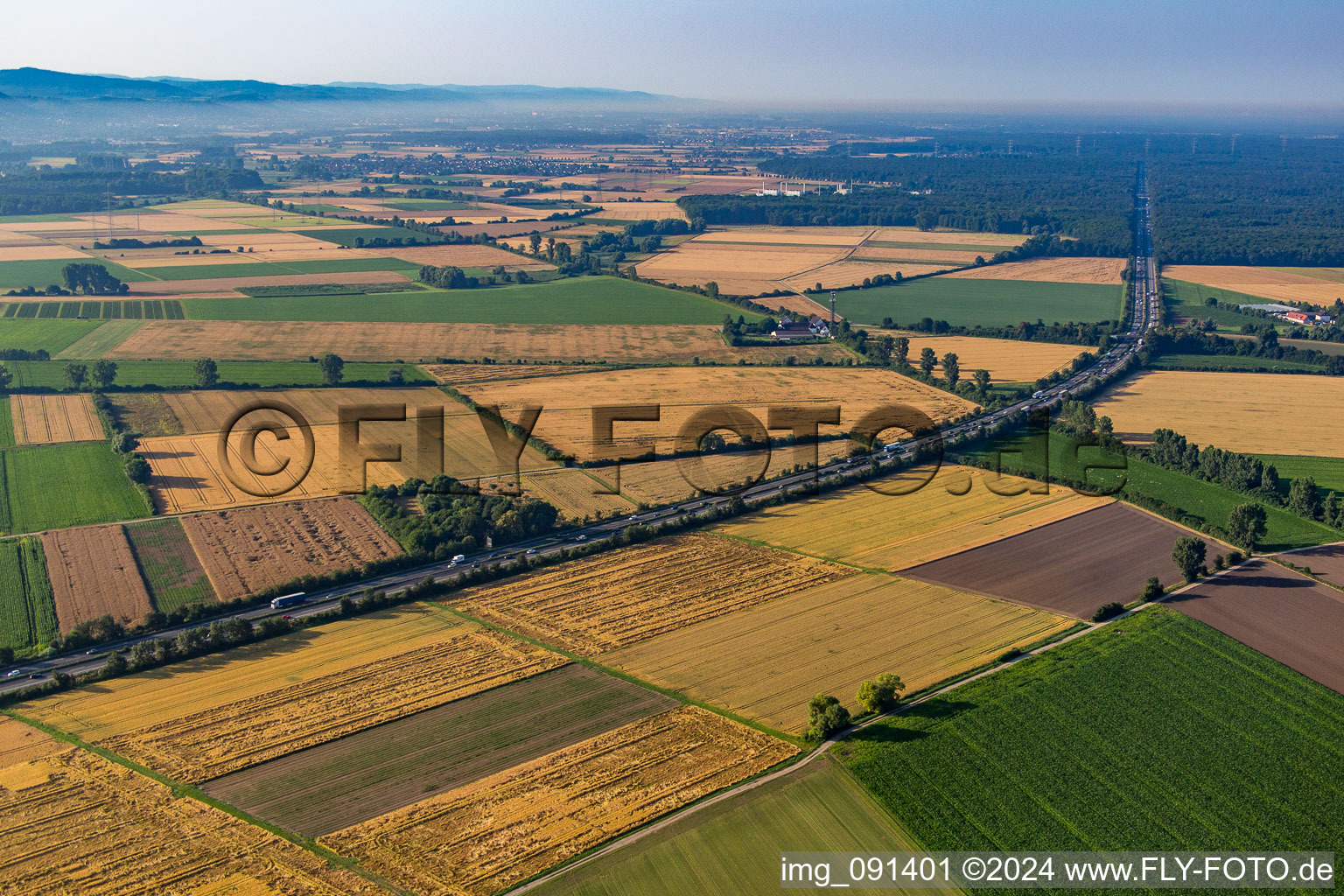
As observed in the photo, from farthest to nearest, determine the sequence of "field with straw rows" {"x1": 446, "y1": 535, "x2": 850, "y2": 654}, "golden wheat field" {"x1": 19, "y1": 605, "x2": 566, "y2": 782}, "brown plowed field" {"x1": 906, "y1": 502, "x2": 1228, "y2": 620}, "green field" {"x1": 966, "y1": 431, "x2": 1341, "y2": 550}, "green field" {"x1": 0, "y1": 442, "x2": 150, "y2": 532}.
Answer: "green field" {"x1": 966, "y1": 431, "x2": 1341, "y2": 550}
"green field" {"x1": 0, "y1": 442, "x2": 150, "y2": 532}
"brown plowed field" {"x1": 906, "y1": 502, "x2": 1228, "y2": 620}
"field with straw rows" {"x1": 446, "y1": 535, "x2": 850, "y2": 654}
"golden wheat field" {"x1": 19, "y1": 605, "x2": 566, "y2": 782}

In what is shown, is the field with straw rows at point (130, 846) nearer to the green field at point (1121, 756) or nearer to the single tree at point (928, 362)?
the green field at point (1121, 756)

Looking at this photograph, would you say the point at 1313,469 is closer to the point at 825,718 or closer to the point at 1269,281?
the point at 825,718

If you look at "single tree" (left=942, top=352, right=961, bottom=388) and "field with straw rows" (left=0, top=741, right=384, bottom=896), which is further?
"single tree" (left=942, top=352, right=961, bottom=388)

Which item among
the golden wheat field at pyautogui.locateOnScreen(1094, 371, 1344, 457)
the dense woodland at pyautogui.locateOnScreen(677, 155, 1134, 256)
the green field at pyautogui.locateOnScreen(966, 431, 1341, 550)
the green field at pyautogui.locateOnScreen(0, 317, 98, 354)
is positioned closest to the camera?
the green field at pyautogui.locateOnScreen(966, 431, 1341, 550)

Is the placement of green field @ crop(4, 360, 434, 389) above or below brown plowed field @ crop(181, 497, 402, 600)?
above

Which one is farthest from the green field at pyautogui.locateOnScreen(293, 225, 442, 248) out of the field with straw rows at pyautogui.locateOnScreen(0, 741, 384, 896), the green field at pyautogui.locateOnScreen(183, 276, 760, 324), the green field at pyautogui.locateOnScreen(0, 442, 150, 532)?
the field with straw rows at pyautogui.locateOnScreen(0, 741, 384, 896)

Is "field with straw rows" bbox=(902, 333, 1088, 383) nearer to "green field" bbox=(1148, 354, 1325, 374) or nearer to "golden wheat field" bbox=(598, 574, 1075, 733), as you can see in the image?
"green field" bbox=(1148, 354, 1325, 374)

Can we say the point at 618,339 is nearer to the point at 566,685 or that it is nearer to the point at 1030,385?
the point at 1030,385
